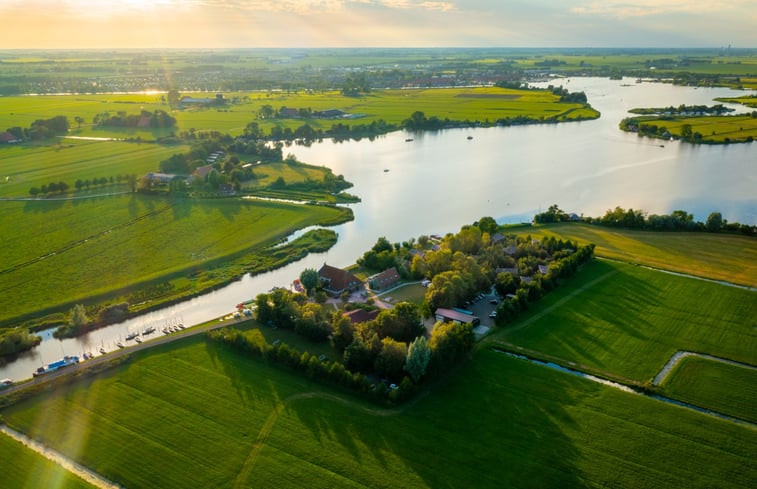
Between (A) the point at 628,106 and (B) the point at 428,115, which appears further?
(A) the point at 628,106

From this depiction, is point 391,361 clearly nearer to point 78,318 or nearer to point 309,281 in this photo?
point 309,281

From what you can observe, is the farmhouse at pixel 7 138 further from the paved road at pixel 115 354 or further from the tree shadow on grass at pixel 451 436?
the tree shadow on grass at pixel 451 436

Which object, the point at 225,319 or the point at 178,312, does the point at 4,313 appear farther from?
the point at 225,319

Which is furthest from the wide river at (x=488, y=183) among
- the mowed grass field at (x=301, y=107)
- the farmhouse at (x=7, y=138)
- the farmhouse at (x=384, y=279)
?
the farmhouse at (x=7, y=138)

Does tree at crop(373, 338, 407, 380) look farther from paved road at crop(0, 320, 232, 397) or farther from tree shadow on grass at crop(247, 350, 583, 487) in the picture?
paved road at crop(0, 320, 232, 397)

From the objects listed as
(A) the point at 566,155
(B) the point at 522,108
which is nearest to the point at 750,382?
(A) the point at 566,155

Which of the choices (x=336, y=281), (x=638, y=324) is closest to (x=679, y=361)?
(x=638, y=324)
